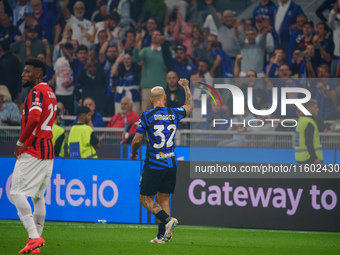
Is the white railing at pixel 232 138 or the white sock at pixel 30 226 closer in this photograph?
the white sock at pixel 30 226

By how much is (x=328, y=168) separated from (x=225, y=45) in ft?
21.1

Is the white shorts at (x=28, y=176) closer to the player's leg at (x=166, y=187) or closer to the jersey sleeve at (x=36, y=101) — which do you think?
the jersey sleeve at (x=36, y=101)

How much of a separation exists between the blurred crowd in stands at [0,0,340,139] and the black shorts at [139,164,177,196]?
664 cm

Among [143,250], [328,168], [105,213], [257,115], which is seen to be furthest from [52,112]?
[257,115]

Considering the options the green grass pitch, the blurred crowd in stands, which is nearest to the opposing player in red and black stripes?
the green grass pitch

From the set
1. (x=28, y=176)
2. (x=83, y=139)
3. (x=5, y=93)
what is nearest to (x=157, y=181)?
(x=28, y=176)

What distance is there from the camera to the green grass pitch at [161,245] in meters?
7.45

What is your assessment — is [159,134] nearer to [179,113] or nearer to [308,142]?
[179,113]

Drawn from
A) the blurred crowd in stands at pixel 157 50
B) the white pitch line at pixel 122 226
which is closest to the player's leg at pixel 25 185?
the white pitch line at pixel 122 226

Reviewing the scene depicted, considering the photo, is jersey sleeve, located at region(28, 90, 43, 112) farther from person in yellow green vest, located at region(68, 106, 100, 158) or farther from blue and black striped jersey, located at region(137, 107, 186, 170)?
person in yellow green vest, located at region(68, 106, 100, 158)

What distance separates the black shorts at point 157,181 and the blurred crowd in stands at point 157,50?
21.8 feet

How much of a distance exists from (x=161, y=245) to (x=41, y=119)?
239 cm

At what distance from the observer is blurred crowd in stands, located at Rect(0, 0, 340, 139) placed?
1488cm

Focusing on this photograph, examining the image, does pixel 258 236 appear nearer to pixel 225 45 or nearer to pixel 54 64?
pixel 225 45
